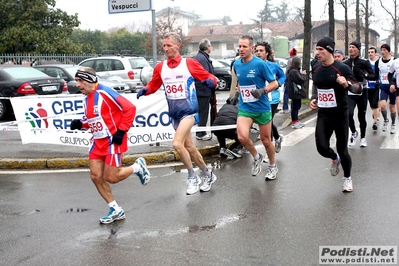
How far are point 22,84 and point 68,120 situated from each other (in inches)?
248

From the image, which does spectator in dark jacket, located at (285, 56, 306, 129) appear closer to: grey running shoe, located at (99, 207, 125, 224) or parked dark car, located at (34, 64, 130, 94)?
parked dark car, located at (34, 64, 130, 94)

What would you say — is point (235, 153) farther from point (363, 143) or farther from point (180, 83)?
point (180, 83)

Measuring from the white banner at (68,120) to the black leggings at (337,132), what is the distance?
3.44 metres

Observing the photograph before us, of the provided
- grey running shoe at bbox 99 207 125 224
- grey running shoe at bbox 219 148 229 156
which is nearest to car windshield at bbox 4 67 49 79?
grey running shoe at bbox 219 148 229 156

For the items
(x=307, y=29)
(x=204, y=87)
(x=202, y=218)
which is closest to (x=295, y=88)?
(x=204, y=87)

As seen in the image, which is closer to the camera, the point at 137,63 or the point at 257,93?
the point at 257,93

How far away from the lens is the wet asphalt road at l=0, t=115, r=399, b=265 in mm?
5117

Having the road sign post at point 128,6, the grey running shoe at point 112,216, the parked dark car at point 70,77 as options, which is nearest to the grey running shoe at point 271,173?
the grey running shoe at point 112,216

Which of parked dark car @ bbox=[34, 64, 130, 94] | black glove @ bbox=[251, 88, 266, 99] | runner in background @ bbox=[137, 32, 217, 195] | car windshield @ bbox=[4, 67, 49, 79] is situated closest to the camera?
runner in background @ bbox=[137, 32, 217, 195]

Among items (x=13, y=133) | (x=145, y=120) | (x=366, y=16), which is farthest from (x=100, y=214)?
(x=366, y=16)

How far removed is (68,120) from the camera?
404 inches

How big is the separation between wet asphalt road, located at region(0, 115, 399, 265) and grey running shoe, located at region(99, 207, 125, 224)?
84 millimetres

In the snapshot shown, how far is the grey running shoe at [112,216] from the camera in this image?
6.14 metres

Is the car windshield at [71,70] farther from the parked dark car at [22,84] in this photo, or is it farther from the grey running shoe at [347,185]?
the grey running shoe at [347,185]
